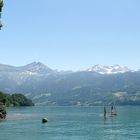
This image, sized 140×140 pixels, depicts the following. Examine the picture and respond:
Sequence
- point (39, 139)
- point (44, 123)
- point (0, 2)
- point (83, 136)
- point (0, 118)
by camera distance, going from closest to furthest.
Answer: point (0, 2), point (39, 139), point (83, 136), point (44, 123), point (0, 118)

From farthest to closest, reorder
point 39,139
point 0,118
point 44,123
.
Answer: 1. point 0,118
2. point 44,123
3. point 39,139

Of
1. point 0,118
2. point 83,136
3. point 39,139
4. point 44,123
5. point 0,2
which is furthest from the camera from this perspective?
point 0,118

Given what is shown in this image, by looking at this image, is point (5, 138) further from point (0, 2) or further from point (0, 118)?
point (0, 118)

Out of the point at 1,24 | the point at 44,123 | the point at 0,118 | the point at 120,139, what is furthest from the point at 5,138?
the point at 0,118

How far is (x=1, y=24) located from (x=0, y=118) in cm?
12527

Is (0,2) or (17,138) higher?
(0,2)

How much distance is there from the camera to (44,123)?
166625mm

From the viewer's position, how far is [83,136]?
114m

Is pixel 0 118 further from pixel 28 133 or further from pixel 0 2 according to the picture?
pixel 0 2

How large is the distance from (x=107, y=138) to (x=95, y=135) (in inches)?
345

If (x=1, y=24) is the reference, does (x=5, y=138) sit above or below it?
below

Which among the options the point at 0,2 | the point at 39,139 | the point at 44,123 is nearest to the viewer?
the point at 0,2

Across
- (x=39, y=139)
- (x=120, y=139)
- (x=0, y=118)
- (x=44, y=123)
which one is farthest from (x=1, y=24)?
(x=0, y=118)

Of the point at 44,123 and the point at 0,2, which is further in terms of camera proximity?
the point at 44,123
